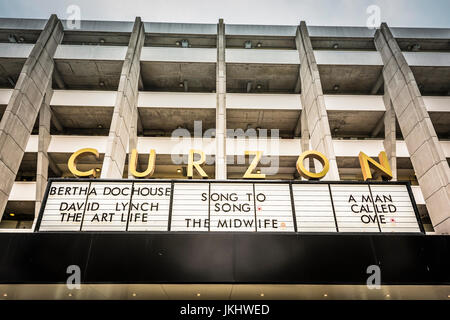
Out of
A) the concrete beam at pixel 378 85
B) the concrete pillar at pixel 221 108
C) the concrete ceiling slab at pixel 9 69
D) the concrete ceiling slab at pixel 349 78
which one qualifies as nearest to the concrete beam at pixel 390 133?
the concrete beam at pixel 378 85

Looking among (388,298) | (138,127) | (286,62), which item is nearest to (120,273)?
(388,298)

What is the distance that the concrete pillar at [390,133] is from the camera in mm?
20077

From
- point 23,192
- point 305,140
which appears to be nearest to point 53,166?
point 23,192

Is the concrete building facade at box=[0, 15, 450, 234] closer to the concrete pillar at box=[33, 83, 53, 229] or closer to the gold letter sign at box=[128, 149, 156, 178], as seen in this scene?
the concrete pillar at box=[33, 83, 53, 229]

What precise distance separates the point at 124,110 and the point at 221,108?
645 centimetres

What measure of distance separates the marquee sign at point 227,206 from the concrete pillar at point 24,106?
10360mm

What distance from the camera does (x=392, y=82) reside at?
67.9 feet

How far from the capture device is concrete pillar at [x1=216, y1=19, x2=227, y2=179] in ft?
57.5

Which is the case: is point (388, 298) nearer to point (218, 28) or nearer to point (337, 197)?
point (337, 197)

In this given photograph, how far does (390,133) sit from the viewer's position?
2083cm

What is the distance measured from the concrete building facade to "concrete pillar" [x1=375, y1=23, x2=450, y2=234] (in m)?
0.13

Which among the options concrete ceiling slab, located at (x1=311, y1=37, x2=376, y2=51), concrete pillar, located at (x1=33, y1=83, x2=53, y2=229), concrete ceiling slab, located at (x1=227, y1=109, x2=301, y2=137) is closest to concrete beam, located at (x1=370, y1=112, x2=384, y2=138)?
concrete ceiling slab, located at (x1=227, y1=109, x2=301, y2=137)

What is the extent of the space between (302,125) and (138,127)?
12.9 metres

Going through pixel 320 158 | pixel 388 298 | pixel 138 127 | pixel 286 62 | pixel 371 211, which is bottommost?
pixel 388 298
